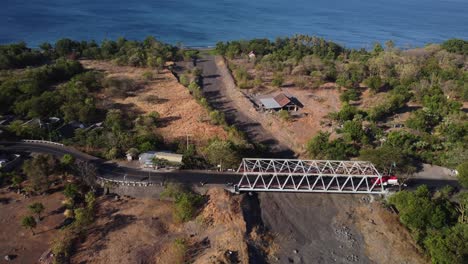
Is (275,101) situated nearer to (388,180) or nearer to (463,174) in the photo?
(388,180)

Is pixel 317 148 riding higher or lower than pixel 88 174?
higher

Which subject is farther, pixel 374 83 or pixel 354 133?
pixel 374 83

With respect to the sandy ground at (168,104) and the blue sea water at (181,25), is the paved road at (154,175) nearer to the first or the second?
the sandy ground at (168,104)

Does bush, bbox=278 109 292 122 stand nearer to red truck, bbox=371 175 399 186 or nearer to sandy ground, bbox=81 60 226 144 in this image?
sandy ground, bbox=81 60 226 144

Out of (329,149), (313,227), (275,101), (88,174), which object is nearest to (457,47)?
(275,101)

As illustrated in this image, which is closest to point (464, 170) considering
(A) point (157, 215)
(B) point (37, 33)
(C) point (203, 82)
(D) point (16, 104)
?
(A) point (157, 215)

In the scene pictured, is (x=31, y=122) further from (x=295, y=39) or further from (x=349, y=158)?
(x=295, y=39)
